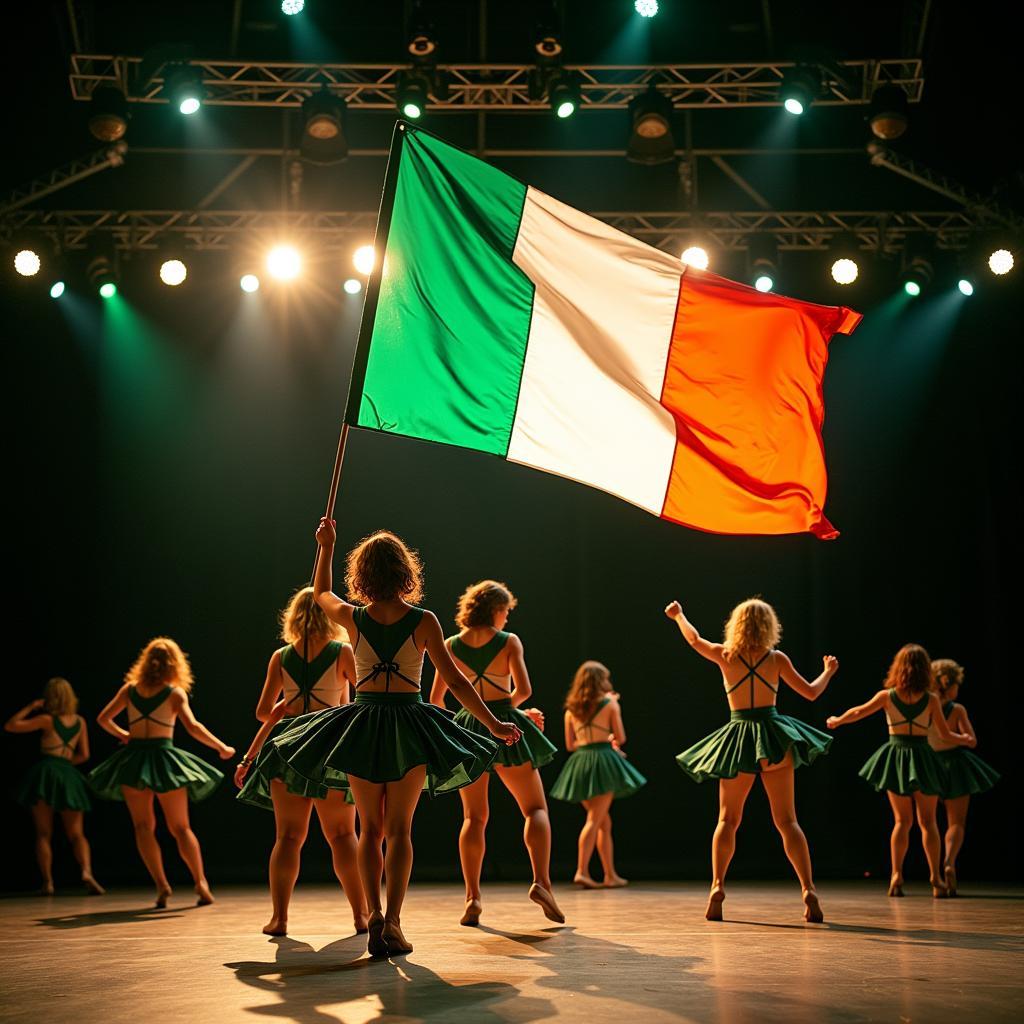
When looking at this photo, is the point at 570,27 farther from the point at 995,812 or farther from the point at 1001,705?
the point at 995,812

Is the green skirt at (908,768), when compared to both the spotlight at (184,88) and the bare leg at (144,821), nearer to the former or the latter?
the bare leg at (144,821)

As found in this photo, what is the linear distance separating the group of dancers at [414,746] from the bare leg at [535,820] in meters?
0.01

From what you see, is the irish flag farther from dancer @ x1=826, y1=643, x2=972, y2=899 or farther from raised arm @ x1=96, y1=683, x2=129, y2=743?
raised arm @ x1=96, y1=683, x2=129, y2=743

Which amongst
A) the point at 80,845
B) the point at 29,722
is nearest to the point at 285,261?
the point at 29,722

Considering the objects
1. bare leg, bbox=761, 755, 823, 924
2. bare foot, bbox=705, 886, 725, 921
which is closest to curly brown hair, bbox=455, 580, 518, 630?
bare leg, bbox=761, 755, 823, 924

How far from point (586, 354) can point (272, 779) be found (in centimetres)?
259

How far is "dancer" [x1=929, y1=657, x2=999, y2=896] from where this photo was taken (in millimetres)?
8297

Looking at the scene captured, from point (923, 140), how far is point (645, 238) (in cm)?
262

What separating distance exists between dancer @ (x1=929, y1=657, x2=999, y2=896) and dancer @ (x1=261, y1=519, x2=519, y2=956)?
191 inches

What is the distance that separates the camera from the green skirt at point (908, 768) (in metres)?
8.05

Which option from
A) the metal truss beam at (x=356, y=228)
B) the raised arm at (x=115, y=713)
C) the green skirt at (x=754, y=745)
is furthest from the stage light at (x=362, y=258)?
the green skirt at (x=754, y=745)

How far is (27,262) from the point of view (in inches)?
381

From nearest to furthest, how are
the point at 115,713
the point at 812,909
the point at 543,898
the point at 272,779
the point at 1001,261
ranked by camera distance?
the point at 272,779 → the point at 543,898 → the point at 812,909 → the point at 115,713 → the point at 1001,261

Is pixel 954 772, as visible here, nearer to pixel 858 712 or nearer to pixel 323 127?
pixel 858 712
